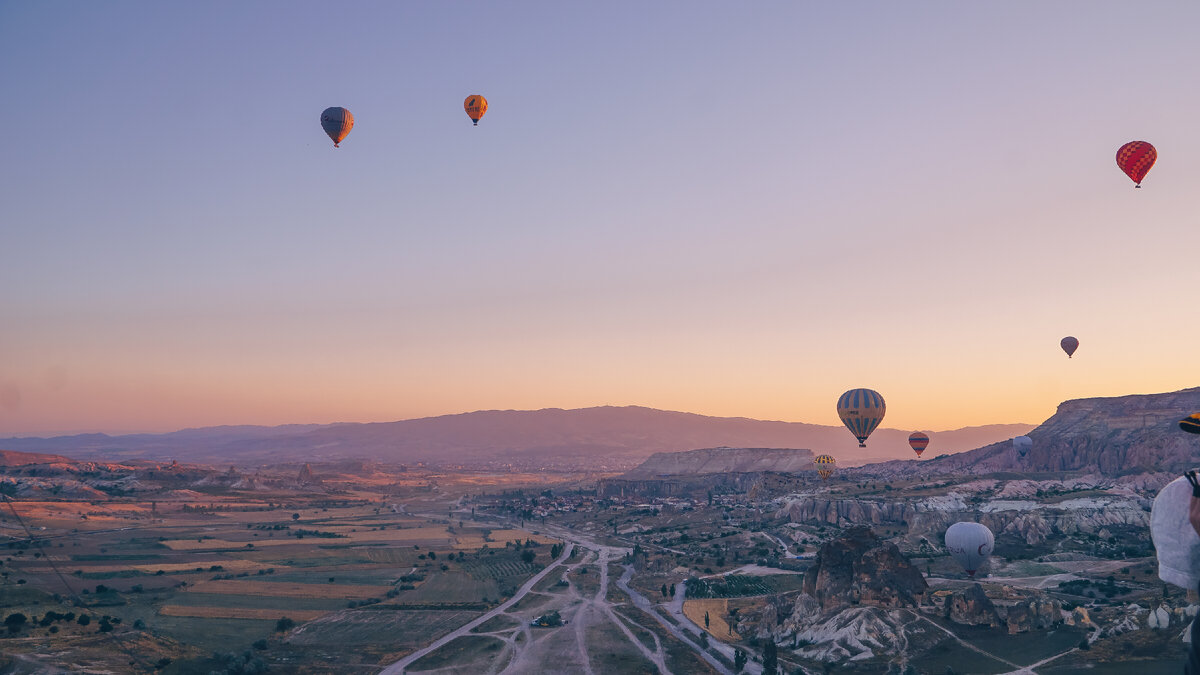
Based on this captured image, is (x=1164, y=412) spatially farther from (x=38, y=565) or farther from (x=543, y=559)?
(x=38, y=565)

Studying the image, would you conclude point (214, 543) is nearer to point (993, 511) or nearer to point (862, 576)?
point (862, 576)

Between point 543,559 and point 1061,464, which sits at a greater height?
point 1061,464

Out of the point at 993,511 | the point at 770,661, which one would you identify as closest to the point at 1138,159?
the point at 770,661

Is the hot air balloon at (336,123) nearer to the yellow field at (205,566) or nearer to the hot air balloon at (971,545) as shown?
the yellow field at (205,566)

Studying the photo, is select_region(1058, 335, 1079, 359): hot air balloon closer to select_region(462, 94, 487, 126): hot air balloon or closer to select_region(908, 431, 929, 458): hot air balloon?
select_region(908, 431, 929, 458): hot air balloon

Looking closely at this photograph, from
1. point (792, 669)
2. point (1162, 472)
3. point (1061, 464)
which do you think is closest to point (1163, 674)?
point (792, 669)

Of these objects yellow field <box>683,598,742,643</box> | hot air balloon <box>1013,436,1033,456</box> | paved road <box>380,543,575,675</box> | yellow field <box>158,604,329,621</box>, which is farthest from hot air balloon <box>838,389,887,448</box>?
hot air balloon <box>1013,436,1033,456</box>

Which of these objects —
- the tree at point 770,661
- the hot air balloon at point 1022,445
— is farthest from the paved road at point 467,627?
the hot air balloon at point 1022,445
